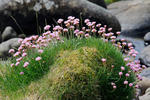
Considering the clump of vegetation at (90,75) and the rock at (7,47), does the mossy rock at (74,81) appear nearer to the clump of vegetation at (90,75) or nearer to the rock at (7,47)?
the clump of vegetation at (90,75)

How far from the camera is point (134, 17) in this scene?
47.5ft

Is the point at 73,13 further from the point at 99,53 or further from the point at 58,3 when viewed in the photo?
Answer: the point at 99,53

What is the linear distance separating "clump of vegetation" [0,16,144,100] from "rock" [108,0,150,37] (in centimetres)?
821

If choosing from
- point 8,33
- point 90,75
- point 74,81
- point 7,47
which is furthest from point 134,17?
point 74,81

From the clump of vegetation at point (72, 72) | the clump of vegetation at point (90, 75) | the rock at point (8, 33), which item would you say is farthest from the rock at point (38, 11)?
the clump of vegetation at point (90, 75)

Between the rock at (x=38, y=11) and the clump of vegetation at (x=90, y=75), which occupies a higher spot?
the clump of vegetation at (x=90, y=75)

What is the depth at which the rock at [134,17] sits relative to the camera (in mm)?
13500

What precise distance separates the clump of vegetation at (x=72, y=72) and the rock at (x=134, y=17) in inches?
323

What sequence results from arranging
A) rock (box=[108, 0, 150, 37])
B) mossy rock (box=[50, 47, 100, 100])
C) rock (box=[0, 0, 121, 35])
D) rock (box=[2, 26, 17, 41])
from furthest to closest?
rock (box=[108, 0, 150, 37]) → rock (box=[0, 0, 121, 35]) → rock (box=[2, 26, 17, 41]) → mossy rock (box=[50, 47, 100, 100])

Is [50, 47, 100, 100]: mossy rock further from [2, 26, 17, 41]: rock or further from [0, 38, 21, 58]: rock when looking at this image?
[2, 26, 17, 41]: rock

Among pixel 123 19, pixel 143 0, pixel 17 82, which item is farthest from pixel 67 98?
pixel 143 0

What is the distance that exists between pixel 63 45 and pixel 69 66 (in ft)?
2.15

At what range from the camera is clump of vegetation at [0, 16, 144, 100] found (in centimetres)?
460

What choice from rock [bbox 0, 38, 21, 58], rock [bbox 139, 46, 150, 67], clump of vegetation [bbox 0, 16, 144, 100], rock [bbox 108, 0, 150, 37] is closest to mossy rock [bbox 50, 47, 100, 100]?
clump of vegetation [bbox 0, 16, 144, 100]
